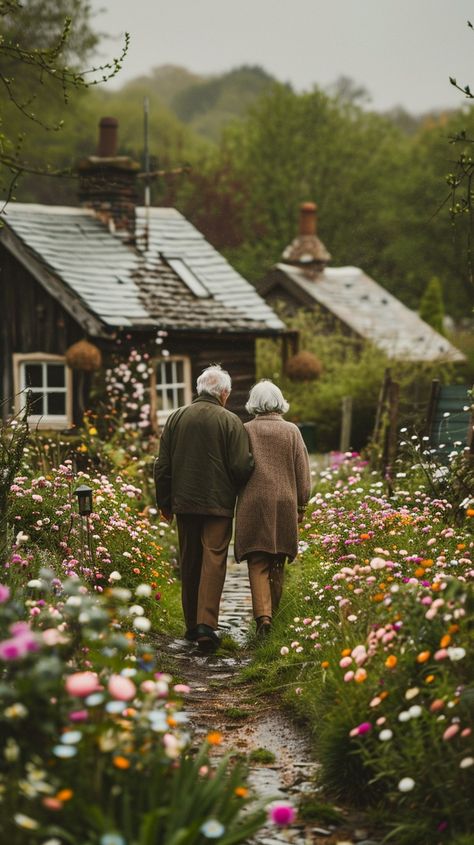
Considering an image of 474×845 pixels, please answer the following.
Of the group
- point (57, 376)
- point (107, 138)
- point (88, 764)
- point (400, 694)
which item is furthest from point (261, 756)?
point (107, 138)

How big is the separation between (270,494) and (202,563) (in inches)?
28.8

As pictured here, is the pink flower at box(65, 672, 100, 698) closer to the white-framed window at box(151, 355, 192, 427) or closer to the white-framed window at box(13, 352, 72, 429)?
the white-framed window at box(13, 352, 72, 429)

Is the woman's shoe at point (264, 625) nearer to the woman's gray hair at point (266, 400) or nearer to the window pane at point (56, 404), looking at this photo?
the woman's gray hair at point (266, 400)

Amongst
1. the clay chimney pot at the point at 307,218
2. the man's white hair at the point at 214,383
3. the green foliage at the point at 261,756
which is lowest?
the green foliage at the point at 261,756

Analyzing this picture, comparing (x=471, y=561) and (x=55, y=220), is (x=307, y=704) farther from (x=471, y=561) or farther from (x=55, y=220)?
(x=55, y=220)

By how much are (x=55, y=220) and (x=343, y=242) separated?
1248 inches

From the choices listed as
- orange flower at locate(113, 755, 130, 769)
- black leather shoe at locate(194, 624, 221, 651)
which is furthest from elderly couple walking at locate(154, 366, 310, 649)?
orange flower at locate(113, 755, 130, 769)

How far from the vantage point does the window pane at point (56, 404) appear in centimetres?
1789

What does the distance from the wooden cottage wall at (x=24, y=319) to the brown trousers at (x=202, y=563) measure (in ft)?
32.3

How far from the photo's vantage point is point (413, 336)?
31719mm

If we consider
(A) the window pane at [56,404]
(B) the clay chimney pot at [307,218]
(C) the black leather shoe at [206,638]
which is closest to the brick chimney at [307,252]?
(B) the clay chimney pot at [307,218]

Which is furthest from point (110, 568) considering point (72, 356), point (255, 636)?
point (72, 356)

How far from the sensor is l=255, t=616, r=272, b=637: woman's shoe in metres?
8.34

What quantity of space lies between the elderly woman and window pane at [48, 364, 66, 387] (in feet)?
32.7
